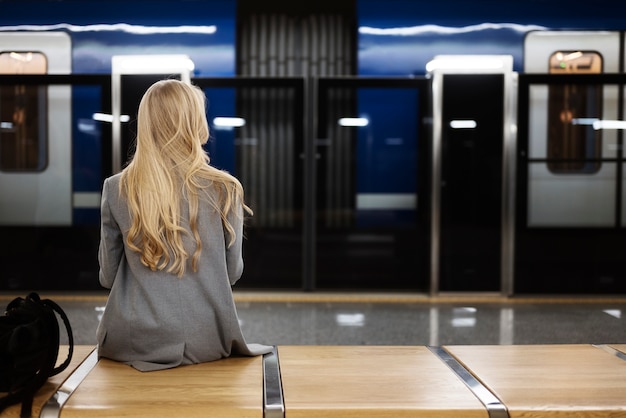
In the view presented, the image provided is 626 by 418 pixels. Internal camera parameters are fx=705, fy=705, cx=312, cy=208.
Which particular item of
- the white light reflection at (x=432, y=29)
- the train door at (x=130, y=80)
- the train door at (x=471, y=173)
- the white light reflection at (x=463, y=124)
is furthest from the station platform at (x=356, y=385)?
the white light reflection at (x=432, y=29)

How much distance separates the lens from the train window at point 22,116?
20.6ft

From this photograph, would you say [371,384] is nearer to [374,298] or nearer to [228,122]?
[374,298]

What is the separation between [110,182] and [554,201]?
5.26 meters

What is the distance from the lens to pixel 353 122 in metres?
6.62

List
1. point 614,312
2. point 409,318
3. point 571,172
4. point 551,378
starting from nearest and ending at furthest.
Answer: point 551,378 → point 409,318 → point 614,312 → point 571,172

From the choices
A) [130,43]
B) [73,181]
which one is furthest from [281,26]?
[73,181]

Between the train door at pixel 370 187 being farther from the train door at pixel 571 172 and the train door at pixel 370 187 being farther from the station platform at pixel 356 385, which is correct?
the station platform at pixel 356 385

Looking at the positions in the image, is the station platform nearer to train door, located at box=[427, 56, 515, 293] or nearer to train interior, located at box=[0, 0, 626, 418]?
train interior, located at box=[0, 0, 626, 418]

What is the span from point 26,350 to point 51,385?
15cm

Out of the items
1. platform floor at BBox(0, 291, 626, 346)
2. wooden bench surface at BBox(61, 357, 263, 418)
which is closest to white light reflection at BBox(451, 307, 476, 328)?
platform floor at BBox(0, 291, 626, 346)

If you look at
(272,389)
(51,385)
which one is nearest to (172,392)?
(272,389)

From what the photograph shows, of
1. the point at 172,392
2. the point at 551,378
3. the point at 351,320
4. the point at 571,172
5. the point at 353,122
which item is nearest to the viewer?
the point at 172,392

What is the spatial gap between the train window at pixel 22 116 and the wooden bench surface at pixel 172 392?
476cm

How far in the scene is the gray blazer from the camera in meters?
2.09
